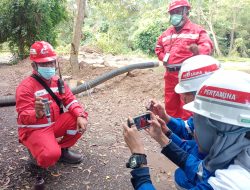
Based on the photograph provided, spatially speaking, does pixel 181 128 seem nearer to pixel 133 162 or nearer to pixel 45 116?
pixel 133 162

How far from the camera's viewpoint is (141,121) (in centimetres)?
221

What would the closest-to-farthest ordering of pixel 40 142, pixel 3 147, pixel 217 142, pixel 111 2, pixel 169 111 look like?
pixel 217 142, pixel 40 142, pixel 3 147, pixel 169 111, pixel 111 2

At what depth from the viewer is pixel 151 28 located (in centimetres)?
2036

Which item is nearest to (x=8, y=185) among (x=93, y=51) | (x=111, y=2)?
(x=111, y=2)

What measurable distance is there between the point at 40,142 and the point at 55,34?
12.4 meters

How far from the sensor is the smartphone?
2197mm

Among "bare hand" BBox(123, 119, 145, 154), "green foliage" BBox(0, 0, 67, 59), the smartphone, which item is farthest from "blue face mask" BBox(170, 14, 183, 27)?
"green foliage" BBox(0, 0, 67, 59)

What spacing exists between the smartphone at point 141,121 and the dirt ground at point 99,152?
4.72ft

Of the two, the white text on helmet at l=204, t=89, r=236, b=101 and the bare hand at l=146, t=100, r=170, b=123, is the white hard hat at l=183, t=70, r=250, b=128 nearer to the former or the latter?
the white text on helmet at l=204, t=89, r=236, b=101

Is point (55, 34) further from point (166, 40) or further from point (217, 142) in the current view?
point (217, 142)

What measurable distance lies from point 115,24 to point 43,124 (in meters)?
20.0

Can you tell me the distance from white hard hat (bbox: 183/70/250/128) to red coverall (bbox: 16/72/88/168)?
2.04 m

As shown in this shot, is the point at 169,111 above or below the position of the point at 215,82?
below

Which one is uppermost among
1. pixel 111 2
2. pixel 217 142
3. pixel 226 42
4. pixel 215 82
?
pixel 111 2
